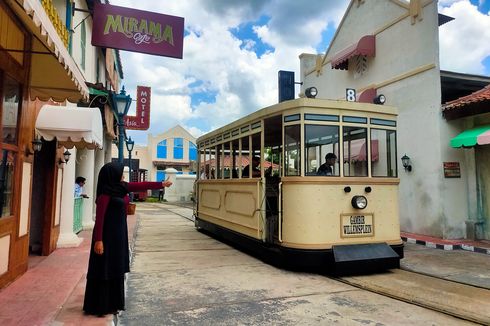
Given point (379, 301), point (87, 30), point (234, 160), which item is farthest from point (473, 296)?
point (87, 30)

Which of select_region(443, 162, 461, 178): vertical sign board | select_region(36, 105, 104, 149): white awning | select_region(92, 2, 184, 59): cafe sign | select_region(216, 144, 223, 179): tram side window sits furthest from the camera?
select_region(443, 162, 461, 178): vertical sign board

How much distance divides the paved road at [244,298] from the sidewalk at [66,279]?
1.99 feet

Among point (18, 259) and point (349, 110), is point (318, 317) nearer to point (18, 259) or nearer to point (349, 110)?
point (349, 110)

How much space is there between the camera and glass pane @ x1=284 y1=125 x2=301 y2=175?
21.3ft

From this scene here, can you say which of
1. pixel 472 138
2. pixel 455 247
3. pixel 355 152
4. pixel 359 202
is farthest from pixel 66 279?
pixel 472 138

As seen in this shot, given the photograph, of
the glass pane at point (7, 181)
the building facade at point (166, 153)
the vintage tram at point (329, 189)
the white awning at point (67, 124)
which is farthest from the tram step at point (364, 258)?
the building facade at point (166, 153)

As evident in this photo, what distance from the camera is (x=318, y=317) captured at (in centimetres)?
433

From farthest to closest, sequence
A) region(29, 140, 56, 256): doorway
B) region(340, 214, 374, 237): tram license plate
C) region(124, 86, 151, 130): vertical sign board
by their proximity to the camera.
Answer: region(124, 86, 151, 130): vertical sign board
region(29, 140, 56, 256): doorway
region(340, 214, 374, 237): tram license plate

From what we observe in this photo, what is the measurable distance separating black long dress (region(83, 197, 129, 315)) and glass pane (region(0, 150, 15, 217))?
1.74 meters

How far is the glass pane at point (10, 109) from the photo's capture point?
498 cm

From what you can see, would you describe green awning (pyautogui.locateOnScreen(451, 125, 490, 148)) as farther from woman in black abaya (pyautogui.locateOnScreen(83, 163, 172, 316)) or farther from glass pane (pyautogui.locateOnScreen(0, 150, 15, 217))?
glass pane (pyautogui.locateOnScreen(0, 150, 15, 217))

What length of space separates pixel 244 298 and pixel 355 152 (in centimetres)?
324

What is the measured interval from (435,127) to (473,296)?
5.73 m

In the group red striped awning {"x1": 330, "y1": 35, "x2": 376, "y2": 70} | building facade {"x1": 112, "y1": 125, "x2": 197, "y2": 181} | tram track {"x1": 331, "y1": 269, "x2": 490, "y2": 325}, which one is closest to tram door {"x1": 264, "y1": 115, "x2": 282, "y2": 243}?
tram track {"x1": 331, "y1": 269, "x2": 490, "y2": 325}
